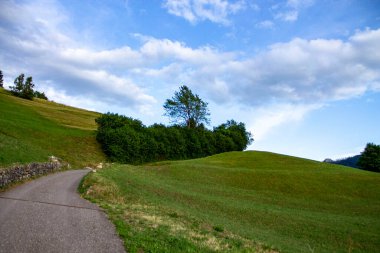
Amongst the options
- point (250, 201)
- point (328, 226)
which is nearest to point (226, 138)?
point (250, 201)

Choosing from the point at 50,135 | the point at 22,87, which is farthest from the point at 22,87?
the point at 50,135

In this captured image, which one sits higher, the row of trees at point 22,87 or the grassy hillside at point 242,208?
the row of trees at point 22,87

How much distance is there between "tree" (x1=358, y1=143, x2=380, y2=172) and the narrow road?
123608 millimetres

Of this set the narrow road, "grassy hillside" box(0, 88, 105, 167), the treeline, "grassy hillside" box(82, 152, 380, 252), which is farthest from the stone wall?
the treeline

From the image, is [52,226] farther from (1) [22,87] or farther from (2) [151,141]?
(1) [22,87]

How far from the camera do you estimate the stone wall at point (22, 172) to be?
25425 mm

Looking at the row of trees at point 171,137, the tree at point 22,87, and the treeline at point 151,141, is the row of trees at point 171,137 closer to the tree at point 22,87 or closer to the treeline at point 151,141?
the treeline at point 151,141

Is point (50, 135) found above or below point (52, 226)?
above

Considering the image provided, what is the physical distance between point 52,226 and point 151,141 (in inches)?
3126

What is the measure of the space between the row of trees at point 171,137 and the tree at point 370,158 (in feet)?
153

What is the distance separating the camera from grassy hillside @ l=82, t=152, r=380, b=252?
50.8ft

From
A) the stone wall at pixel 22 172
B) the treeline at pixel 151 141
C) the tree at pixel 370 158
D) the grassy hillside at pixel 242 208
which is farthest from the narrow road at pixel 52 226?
the tree at pixel 370 158

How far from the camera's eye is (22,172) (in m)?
30.2

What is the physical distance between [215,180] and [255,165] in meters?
21.4
